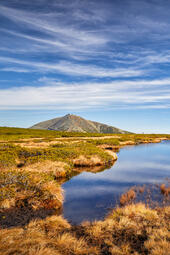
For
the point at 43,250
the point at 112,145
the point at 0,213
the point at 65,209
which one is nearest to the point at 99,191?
the point at 65,209

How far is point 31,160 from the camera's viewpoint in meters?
26.4

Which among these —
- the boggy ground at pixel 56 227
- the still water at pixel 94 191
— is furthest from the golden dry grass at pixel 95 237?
the still water at pixel 94 191

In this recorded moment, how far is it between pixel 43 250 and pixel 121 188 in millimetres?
14243

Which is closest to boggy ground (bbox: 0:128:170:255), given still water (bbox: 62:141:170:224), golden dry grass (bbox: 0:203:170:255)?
golden dry grass (bbox: 0:203:170:255)

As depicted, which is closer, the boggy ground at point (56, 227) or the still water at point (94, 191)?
the boggy ground at point (56, 227)

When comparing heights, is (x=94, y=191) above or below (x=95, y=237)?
below

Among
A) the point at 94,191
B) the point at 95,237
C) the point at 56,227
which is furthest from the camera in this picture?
the point at 94,191

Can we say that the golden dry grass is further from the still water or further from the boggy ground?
the still water

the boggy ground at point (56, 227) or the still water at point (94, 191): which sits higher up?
the boggy ground at point (56, 227)

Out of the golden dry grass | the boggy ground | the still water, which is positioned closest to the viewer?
the golden dry grass

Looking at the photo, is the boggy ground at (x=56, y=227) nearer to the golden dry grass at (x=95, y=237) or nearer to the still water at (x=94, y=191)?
the golden dry grass at (x=95, y=237)

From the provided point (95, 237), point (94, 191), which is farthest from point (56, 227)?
point (94, 191)

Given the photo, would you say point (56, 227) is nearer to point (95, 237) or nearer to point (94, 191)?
point (95, 237)

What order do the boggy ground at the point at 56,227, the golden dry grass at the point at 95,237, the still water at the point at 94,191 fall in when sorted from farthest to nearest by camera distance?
the still water at the point at 94,191 → the boggy ground at the point at 56,227 → the golden dry grass at the point at 95,237
